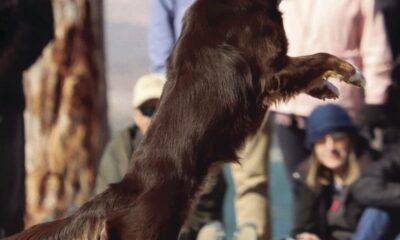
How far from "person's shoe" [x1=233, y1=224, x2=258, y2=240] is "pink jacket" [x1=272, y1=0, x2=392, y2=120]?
64cm

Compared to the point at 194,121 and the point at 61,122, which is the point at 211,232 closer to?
the point at 61,122

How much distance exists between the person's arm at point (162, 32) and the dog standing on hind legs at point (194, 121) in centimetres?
287

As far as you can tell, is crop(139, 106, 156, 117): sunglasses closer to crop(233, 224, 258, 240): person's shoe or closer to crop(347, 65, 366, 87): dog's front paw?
crop(233, 224, 258, 240): person's shoe

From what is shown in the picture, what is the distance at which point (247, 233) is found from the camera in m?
7.65

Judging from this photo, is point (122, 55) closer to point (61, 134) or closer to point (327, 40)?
point (61, 134)

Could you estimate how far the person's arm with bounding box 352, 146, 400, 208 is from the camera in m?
7.42

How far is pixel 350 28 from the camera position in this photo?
7.58 m

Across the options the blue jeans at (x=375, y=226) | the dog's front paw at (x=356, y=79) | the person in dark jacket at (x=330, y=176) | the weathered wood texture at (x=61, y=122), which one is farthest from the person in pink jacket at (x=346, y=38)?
the dog's front paw at (x=356, y=79)

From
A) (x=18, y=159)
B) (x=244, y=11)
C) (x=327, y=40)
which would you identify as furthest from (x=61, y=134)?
(x=244, y=11)

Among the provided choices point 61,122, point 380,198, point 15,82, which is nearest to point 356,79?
point 380,198

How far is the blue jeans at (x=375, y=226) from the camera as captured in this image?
24.3 feet

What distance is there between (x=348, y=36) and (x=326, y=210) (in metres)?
0.90

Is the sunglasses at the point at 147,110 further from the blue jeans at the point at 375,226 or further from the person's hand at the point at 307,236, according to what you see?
the blue jeans at the point at 375,226

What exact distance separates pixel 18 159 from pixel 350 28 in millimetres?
2037
